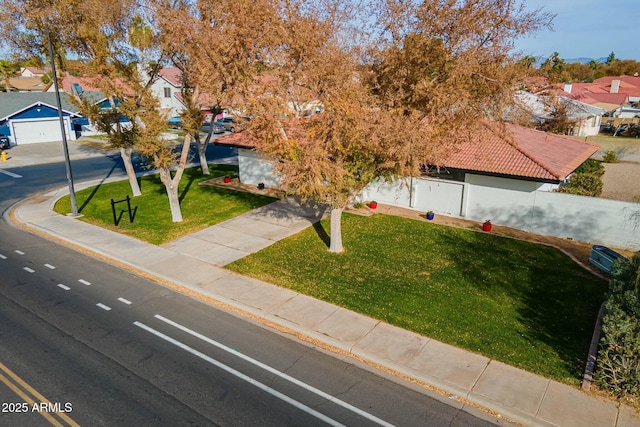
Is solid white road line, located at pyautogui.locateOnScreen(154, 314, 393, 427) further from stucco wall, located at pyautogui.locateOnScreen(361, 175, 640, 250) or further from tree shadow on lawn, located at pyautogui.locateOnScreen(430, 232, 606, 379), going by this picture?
stucco wall, located at pyautogui.locateOnScreen(361, 175, 640, 250)

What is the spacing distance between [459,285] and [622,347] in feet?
17.6

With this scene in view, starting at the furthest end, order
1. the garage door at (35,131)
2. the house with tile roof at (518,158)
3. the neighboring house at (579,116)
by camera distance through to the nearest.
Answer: the garage door at (35,131) < the neighboring house at (579,116) < the house with tile roof at (518,158)

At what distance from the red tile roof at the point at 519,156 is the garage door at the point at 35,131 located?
4120 cm

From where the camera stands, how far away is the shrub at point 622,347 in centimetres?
909

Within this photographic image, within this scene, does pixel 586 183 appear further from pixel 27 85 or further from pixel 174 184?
pixel 27 85

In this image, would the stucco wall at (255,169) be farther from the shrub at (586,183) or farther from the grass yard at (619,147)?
the grass yard at (619,147)

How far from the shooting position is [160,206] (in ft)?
74.7

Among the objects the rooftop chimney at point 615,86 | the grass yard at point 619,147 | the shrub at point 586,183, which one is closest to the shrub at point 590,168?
the shrub at point 586,183

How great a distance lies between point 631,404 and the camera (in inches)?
360

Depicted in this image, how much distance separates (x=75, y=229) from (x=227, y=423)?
14546mm

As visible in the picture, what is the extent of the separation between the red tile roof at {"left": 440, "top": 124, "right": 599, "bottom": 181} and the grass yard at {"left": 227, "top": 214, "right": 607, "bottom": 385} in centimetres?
283

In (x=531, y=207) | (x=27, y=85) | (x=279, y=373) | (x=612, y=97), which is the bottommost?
(x=279, y=373)

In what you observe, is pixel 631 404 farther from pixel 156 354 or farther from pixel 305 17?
pixel 305 17

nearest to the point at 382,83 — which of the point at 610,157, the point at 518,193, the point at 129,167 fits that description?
the point at 518,193
